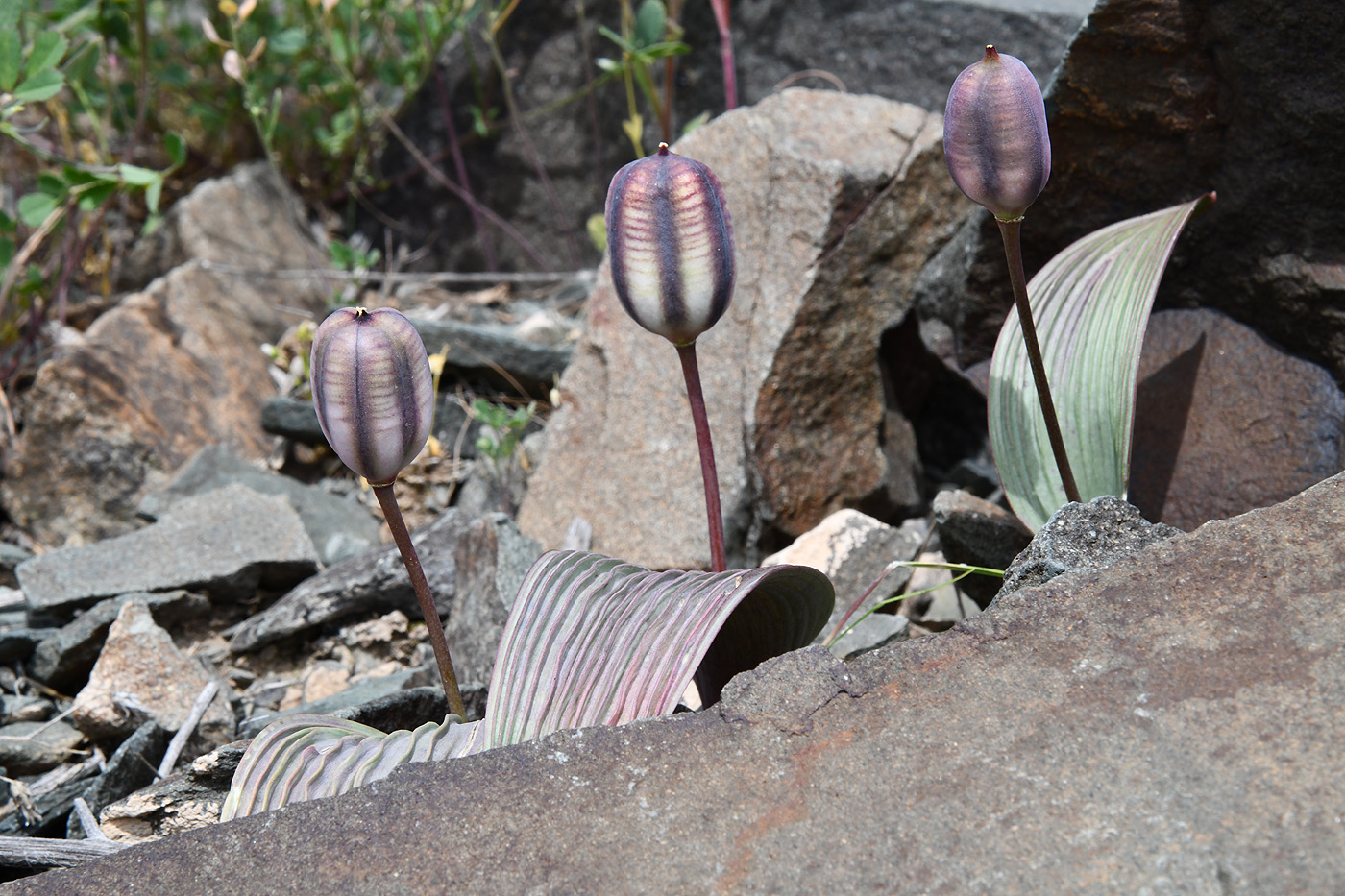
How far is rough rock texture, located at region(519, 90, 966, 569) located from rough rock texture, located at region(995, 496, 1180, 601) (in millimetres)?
870

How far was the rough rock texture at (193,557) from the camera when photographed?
7.10 feet

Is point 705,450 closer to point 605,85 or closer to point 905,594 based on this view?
point 905,594

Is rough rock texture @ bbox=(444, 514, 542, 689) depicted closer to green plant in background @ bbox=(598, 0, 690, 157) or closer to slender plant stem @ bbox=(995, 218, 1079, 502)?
slender plant stem @ bbox=(995, 218, 1079, 502)

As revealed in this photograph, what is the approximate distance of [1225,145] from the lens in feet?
6.22

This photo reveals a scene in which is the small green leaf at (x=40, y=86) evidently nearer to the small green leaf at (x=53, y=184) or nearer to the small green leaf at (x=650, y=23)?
the small green leaf at (x=53, y=184)

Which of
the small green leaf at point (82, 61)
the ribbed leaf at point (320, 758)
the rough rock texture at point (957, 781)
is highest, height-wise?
the small green leaf at point (82, 61)

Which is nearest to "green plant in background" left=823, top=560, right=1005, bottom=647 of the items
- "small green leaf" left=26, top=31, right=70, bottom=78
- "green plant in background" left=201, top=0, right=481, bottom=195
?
"small green leaf" left=26, top=31, right=70, bottom=78

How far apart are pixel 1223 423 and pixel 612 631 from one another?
1.15 meters

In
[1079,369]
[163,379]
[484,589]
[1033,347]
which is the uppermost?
[1033,347]

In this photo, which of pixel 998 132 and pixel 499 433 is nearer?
pixel 998 132

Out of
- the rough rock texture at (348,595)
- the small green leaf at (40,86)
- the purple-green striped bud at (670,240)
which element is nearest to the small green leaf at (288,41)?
the small green leaf at (40,86)

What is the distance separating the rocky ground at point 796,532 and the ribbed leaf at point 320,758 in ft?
0.44

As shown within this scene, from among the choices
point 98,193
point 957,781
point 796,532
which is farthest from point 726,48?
point 957,781

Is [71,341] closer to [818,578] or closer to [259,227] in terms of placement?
[259,227]
